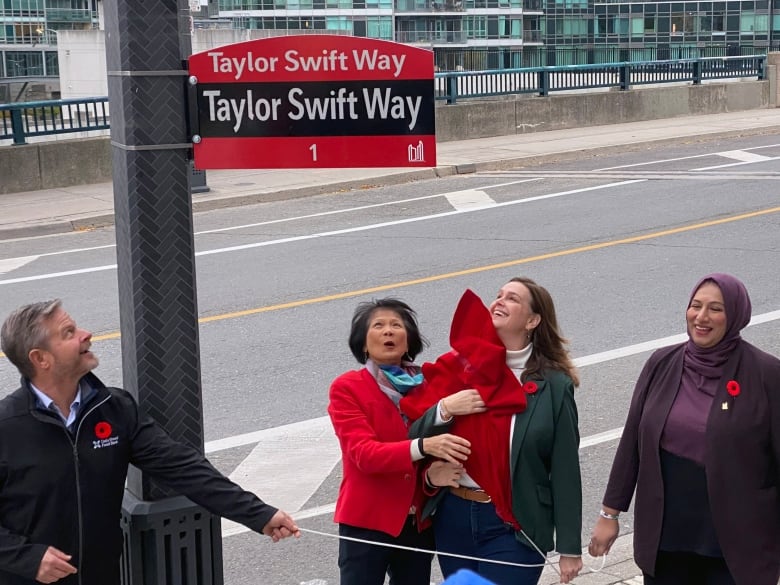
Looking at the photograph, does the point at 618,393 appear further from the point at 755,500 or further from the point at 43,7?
the point at 43,7

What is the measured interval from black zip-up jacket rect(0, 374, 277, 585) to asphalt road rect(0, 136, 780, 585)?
6.52 ft

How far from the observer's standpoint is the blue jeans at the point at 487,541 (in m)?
4.26

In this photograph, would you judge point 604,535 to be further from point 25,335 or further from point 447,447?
point 25,335

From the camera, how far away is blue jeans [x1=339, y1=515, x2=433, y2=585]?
4352 millimetres

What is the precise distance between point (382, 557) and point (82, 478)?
1.21m

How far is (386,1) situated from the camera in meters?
101

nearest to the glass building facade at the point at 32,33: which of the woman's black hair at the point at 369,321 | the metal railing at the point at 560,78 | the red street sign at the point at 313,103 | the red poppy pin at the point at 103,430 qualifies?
the metal railing at the point at 560,78

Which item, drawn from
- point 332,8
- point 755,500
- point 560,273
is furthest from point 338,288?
point 332,8

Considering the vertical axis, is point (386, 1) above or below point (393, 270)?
above

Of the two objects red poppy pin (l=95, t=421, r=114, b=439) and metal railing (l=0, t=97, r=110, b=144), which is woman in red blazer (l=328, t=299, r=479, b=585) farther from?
metal railing (l=0, t=97, r=110, b=144)

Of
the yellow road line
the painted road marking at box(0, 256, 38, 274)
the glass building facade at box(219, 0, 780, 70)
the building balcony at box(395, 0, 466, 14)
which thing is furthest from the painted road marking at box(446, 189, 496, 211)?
the building balcony at box(395, 0, 466, 14)

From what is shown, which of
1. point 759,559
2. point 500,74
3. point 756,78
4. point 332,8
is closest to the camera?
point 759,559

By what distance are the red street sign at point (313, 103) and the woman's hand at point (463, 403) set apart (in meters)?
0.85

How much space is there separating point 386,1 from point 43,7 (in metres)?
30.0
